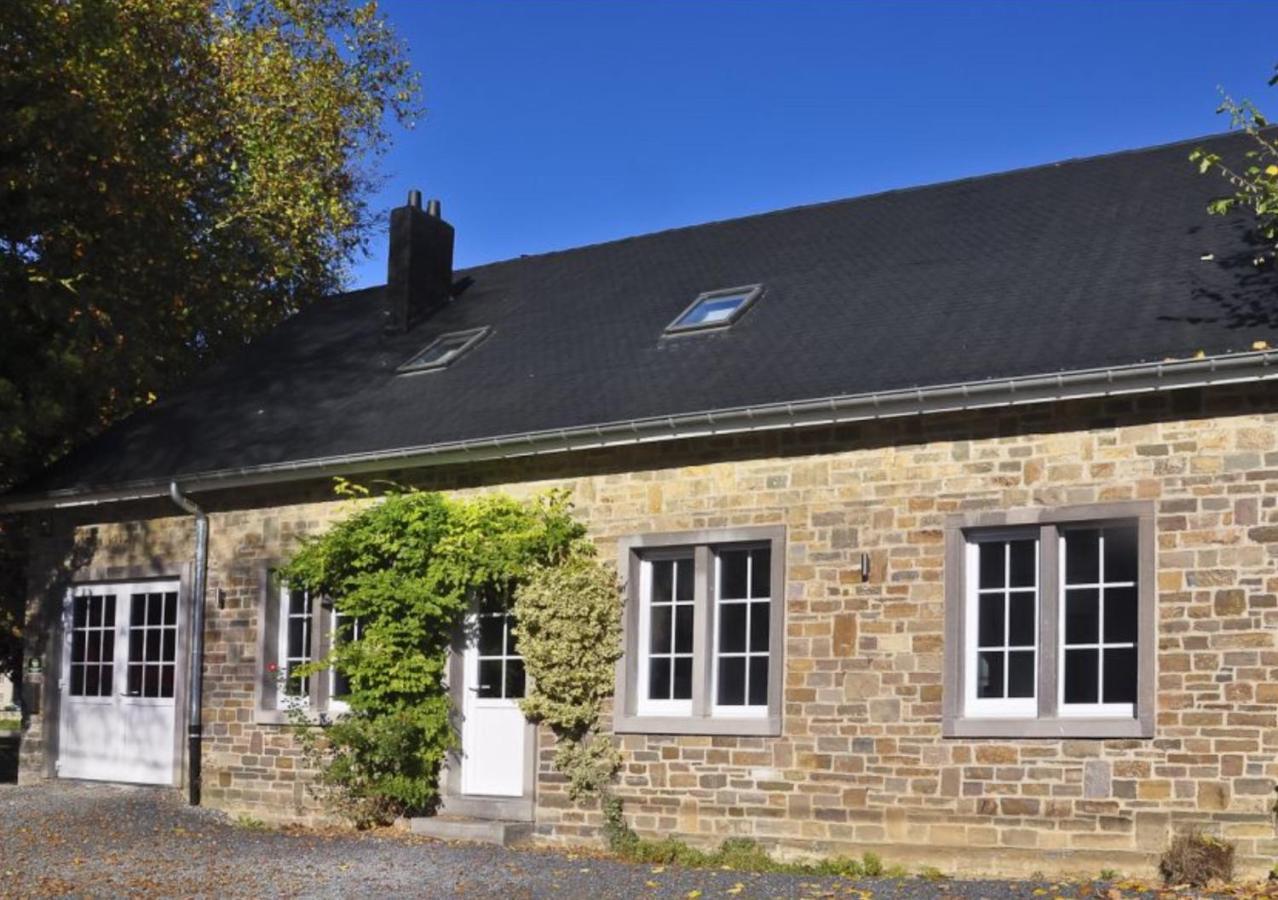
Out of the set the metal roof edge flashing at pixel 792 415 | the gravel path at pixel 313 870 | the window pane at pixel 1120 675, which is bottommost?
the gravel path at pixel 313 870

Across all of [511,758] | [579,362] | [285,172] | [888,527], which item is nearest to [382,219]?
[285,172]

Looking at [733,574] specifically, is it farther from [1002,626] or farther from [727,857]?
[1002,626]

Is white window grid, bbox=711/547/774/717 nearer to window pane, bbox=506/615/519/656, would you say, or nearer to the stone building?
the stone building

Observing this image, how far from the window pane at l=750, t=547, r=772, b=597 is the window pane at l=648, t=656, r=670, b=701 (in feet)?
3.30

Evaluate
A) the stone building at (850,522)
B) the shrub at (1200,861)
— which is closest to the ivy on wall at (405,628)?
the stone building at (850,522)

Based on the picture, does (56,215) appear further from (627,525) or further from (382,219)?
(382,219)

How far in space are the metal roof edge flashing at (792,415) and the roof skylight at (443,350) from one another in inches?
81.1

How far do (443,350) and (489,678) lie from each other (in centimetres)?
438

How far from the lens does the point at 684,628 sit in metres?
13.9

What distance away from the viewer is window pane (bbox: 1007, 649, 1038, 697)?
1202 cm

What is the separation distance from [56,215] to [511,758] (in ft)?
29.2

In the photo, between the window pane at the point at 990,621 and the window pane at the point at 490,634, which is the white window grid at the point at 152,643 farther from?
the window pane at the point at 990,621

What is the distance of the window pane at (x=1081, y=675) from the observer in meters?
11.7

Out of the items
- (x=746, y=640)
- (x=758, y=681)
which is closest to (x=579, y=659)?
(x=746, y=640)
